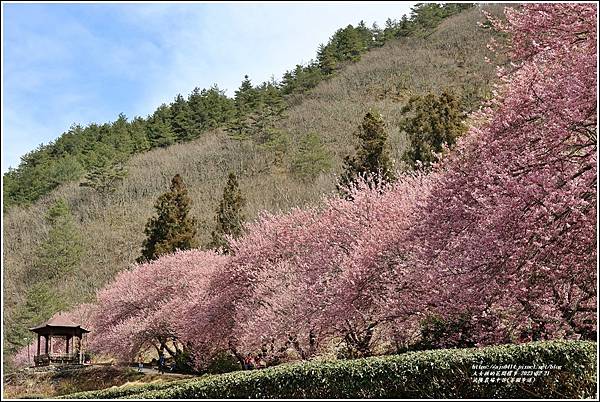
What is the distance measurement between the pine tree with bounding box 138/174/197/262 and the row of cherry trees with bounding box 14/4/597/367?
17.3 meters

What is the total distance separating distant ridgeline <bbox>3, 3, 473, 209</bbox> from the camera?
4978 centimetres

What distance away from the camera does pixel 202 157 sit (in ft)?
176

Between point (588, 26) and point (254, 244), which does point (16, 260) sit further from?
point (588, 26)

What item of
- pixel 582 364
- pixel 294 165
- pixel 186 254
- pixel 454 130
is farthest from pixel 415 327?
pixel 294 165

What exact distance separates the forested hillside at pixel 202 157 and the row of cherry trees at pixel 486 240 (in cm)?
1993

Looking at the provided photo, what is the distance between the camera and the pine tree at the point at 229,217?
30.7 m

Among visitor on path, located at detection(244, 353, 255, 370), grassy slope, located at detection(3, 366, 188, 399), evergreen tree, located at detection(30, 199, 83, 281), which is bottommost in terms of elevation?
grassy slope, located at detection(3, 366, 188, 399)

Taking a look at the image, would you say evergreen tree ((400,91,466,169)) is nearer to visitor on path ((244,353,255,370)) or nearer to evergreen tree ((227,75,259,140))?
visitor on path ((244,353,255,370))

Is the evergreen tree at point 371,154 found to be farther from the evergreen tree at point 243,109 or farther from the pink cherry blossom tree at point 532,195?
the evergreen tree at point 243,109

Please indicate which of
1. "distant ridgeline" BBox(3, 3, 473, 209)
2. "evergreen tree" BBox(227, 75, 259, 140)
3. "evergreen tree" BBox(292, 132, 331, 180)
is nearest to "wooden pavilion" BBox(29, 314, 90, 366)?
"evergreen tree" BBox(292, 132, 331, 180)

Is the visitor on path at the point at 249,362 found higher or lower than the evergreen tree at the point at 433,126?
lower

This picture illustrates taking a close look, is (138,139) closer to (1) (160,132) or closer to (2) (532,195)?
(1) (160,132)

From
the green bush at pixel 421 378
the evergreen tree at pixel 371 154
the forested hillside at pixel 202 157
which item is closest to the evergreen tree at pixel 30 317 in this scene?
the forested hillside at pixel 202 157

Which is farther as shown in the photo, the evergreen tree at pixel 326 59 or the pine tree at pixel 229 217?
the evergreen tree at pixel 326 59
